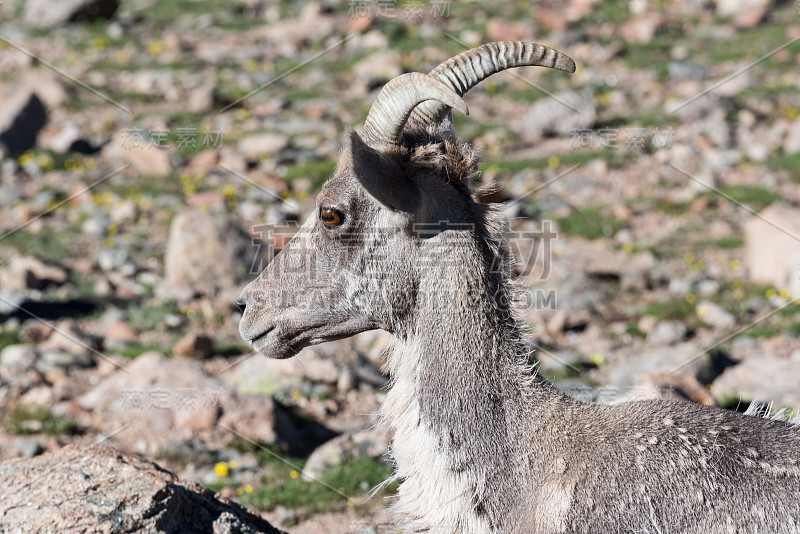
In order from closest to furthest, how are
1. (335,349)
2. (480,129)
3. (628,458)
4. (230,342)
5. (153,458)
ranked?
(628,458)
(153,458)
(335,349)
(230,342)
(480,129)

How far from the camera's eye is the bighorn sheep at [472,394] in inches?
186

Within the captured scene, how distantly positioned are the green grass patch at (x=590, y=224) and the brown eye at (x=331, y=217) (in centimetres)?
987

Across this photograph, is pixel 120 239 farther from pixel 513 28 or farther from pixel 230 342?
pixel 513 28

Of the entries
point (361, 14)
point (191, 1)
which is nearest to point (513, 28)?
point (361, 14)

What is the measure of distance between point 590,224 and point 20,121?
11625 millimetres

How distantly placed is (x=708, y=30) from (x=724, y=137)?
613cm

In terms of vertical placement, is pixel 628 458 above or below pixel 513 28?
above

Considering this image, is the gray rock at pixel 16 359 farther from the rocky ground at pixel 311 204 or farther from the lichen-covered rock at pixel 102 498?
the lichen-covered rock at pixel 102 498

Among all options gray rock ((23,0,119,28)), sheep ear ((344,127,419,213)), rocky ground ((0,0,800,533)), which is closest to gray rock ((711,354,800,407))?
rocky ground ((0,0,800,533))

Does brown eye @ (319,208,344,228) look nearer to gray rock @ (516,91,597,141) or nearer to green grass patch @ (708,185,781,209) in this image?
green grass patch @ (708,185,781,209)

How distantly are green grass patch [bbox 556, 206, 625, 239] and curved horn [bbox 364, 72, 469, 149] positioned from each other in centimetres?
986

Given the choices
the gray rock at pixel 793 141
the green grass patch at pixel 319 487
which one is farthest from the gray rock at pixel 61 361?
the gray rock at pixel 793 141

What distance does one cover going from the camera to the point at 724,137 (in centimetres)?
Answer: 1708

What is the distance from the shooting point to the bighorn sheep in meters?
4.72
